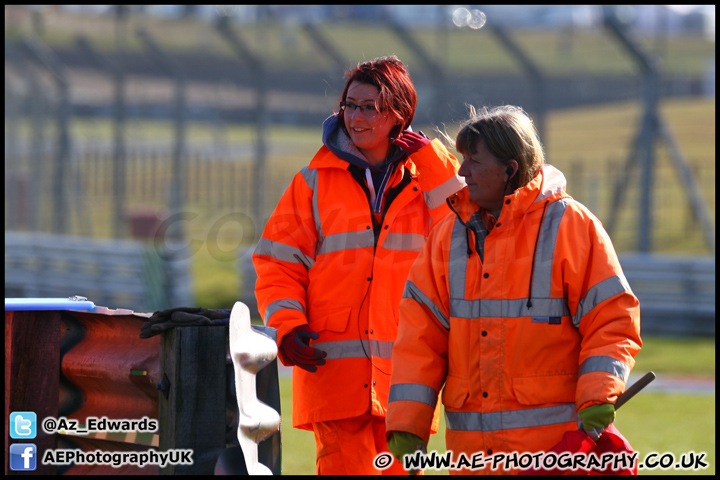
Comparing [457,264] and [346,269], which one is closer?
[457,264]

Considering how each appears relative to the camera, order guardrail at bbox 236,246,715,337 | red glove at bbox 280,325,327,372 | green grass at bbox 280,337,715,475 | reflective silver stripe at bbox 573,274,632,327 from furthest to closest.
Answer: guardrail at bbox 236,246,715,337 < green grass at bbox 280,337,715,475 < red glove at bbox 280,325,327,372 < reflective silver stripe at bbox 573,274,632,327

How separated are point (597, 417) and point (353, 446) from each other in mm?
1294

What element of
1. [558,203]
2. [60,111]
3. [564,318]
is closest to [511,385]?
[564,318]

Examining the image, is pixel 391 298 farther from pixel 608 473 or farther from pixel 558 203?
pixel 608 473

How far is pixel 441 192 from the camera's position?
404 cm

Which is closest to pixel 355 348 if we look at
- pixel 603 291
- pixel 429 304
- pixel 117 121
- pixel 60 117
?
pixel 429 304

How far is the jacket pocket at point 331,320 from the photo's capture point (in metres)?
3.99

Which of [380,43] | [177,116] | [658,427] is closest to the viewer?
[658,427]

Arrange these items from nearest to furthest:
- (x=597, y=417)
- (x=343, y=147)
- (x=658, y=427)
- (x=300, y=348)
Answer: (x=597, y=417) → (x=300, y=348) → (x=343, y=147) → (x=658, y=427)

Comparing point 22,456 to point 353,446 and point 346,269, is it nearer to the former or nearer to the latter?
point 353,446

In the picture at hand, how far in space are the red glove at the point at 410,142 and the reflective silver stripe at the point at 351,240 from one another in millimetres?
399

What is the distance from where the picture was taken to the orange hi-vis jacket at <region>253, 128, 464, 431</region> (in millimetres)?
3988

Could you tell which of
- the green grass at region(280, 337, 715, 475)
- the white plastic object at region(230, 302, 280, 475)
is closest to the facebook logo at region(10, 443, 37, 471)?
the white plastic object at region(230, 302, 280, 475)

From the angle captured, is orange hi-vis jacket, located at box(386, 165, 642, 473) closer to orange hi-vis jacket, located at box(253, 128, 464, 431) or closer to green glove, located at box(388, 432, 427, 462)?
green glove, located at box(388, 432, 427, 462)
